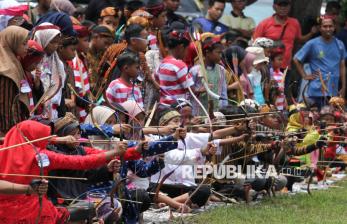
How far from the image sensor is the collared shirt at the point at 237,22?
15.2 meters

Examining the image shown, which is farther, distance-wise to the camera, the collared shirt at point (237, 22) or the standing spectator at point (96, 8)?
the collared shirt at point (237, 22)

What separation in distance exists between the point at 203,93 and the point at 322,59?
434 centimetres

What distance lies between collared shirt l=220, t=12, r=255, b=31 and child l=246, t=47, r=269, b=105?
215 cm

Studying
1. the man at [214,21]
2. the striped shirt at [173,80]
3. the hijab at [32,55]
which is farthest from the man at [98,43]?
the man at [214,21]

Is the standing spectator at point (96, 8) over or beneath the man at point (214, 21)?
over

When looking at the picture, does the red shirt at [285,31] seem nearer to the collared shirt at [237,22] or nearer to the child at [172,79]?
the collared shirt at [237,22]

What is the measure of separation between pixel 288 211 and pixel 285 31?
5.40 m

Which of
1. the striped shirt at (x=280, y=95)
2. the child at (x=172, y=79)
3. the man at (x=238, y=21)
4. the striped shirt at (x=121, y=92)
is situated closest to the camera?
the striped shirt at (x=121, y=92)

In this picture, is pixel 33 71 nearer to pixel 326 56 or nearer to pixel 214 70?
pixel 214 70

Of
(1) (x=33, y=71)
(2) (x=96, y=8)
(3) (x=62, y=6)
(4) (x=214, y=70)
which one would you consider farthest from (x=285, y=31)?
(1) (x=33, y=71)

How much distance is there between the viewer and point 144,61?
10.8 metres

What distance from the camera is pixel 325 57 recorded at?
1519 cm

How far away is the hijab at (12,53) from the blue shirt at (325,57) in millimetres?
7368

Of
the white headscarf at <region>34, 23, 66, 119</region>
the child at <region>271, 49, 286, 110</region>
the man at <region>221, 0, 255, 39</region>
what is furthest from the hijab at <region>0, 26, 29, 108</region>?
the man at <region>221, 0, 255, 39</region>
